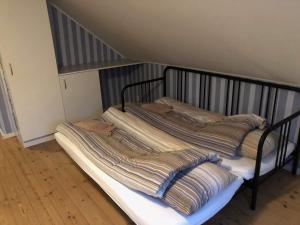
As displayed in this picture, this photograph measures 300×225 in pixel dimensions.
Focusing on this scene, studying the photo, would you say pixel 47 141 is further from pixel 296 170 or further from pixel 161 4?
pixel 296 170

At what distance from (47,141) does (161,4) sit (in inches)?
88.8

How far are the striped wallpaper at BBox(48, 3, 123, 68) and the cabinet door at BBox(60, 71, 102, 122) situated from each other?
486 millimetres

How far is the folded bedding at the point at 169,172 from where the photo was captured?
1.46 m

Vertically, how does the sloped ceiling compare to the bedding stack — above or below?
above

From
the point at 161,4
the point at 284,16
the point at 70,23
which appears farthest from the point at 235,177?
the point at 70,23

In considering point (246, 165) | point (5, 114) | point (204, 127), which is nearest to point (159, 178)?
point (246, 165)

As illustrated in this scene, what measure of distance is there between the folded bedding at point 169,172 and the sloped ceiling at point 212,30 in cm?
84

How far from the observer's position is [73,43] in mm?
3490

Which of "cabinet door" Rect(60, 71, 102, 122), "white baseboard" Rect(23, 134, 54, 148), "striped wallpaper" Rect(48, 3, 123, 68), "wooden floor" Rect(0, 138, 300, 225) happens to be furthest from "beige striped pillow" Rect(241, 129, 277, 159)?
"striped wallpaper" Rect(48, 3, 123, 68)

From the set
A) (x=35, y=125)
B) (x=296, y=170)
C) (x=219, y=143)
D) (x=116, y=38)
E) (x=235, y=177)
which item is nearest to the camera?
(x=235, y=177)

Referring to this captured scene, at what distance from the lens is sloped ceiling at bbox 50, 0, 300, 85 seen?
1416 mm

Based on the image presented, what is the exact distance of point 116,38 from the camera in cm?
323

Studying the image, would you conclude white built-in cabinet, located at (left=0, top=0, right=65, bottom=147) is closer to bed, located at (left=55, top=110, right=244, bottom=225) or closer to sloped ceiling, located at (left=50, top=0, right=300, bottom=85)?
sloped ceiling, located at (left=50, top=0, right=300, bottom=85)

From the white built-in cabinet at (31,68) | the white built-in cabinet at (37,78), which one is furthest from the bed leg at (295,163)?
the white built-in cabinet at (31,68)
